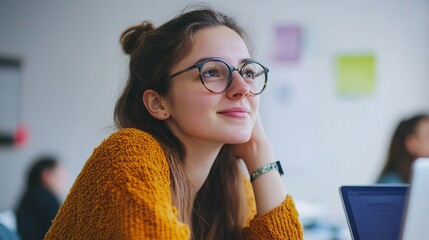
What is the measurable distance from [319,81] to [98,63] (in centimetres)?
160

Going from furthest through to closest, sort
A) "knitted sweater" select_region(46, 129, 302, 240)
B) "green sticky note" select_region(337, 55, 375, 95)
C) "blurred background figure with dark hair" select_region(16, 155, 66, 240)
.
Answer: "green sticky note" select_region(337, 55, 375, 95), "blurred background figure with dark hair" select_region(16, 155, 66, 240), "knitted sweater" select_region(46, 129, 302, 240)

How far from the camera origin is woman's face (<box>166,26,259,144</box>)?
101 cm

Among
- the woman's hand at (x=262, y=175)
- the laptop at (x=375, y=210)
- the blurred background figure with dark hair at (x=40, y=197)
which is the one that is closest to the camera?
the laptop at (x=375, y=210)

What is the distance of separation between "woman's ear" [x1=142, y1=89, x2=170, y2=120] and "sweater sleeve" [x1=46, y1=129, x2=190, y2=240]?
0.41 ft

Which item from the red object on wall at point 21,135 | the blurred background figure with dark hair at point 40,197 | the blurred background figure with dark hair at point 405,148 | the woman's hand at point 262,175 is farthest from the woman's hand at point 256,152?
the red object on wall at point 21,135

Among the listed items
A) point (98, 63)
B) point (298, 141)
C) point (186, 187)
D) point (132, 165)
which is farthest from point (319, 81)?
point (132, 165)

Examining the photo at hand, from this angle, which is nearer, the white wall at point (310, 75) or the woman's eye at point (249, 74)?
the woman's eye at point (249, 74)

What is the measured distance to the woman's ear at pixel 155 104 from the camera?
1081 mm

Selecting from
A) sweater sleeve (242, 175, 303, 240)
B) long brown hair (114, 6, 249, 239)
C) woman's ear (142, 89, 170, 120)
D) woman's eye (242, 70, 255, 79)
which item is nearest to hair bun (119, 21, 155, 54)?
long brown hair (114, 6, 249, 239)

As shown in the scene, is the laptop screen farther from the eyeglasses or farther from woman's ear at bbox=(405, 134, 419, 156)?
woman's ear at bbox=(405, 134, 419, 156)

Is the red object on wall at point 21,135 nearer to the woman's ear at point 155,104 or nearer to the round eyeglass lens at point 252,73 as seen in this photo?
the woman's ear at point 155,104

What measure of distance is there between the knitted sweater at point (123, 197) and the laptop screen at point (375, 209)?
0.33m

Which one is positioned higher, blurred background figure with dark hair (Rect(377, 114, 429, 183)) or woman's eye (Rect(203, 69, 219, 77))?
woman's eye (Rect(203, 69, 219, 77))

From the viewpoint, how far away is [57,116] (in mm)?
3082
